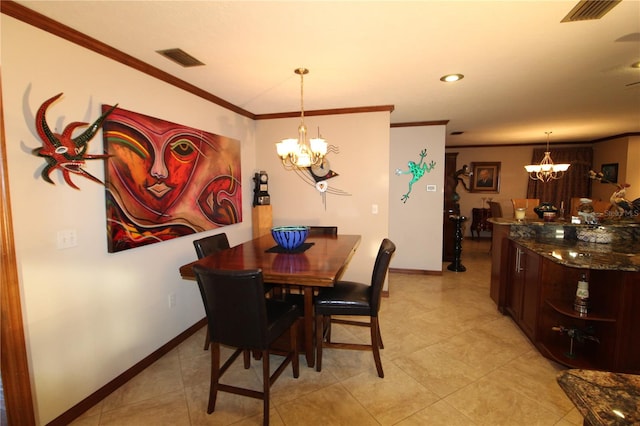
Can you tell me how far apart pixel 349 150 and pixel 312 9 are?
223 cm

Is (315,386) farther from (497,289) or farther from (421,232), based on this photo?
(421,232)

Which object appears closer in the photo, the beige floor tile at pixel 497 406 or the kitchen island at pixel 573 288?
the beige floor tile at pixel 497 406

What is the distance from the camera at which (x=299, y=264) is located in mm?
2143

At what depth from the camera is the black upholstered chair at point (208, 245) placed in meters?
2.52

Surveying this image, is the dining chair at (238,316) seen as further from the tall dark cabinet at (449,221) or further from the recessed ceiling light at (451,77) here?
the tall dark cabinet at (449,221)

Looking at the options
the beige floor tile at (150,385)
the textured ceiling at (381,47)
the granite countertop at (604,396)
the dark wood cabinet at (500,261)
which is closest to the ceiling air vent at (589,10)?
the textured ceiling at (381,47)

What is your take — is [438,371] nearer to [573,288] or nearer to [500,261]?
[573,288]

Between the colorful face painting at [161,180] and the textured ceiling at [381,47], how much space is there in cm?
52

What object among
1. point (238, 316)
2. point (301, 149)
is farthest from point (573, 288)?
point (238, 316)

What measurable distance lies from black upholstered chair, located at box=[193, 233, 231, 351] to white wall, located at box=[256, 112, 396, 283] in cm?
134

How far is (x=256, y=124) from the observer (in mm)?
4098

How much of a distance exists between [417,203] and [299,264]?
3.17 meters

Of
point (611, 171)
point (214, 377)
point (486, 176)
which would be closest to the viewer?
point (214, 377)

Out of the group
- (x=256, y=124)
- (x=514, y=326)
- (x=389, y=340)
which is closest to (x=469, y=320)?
(x=514, y=326)
